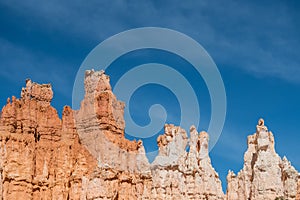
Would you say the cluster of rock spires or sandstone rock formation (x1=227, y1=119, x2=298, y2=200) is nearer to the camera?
sandstone rock formation (x1=227, y1=119, x2=298, y2=200)

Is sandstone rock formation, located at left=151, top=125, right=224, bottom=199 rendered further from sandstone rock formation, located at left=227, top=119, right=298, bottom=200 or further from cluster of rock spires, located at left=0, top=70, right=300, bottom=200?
sandstone rock formation, located at left=227, top=119, right=298, bottom=200

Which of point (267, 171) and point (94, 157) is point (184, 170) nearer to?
point (94, 157)

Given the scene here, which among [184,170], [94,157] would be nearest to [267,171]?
[184,170]

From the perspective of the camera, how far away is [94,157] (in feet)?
234

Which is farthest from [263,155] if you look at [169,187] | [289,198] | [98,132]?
[98,132]

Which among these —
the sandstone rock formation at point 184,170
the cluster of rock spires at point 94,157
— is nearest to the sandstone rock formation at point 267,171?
the cluster of rock spires at point 94,157

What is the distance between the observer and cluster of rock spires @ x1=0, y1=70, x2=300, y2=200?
67.1 metres

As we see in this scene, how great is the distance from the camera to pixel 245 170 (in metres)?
65.2

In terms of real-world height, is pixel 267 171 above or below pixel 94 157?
below

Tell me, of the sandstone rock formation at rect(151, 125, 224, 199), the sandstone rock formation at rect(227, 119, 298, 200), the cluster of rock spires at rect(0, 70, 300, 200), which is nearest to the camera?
the sandstone rock formation at rect(227, 119, 298, 200)

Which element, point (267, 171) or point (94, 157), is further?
point (94, 157)

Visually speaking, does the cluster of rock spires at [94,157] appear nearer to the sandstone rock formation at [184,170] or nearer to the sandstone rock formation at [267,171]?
the sandstone rock formation at [184,170]

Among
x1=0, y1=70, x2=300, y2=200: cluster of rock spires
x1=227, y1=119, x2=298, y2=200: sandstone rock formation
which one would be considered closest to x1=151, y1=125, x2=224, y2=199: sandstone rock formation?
x1=0, y1=70, x2=300, y2=200: cluster of rock spires

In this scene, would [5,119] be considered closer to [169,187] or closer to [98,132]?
[98,132]
